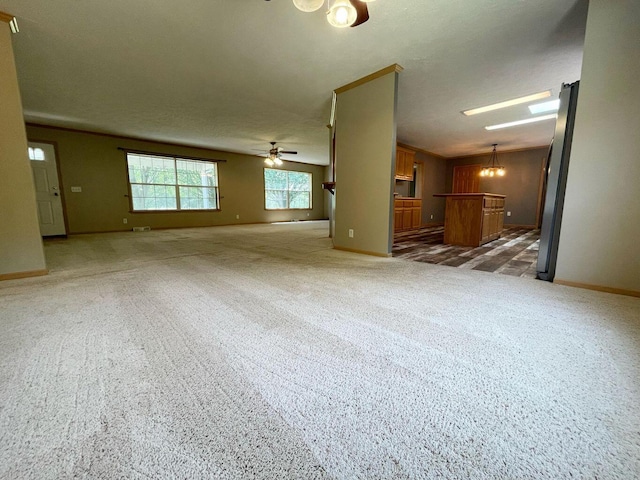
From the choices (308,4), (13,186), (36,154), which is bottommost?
(13,186)

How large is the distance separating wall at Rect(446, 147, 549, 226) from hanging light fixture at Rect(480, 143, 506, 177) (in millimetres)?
102

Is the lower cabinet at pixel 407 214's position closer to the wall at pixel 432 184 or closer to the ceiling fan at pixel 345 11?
the wall at pixel 432 184

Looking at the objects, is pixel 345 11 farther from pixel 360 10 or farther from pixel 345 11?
pixel 360 10

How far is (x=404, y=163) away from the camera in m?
6.53

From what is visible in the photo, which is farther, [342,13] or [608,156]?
[608,156]

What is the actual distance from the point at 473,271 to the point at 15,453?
Answer: 327 cm

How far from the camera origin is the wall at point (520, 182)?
7508 millimetres

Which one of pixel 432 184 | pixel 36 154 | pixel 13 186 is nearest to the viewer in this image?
pixel 13 186

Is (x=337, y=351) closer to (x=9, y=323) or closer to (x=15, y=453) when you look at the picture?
(x=15, y=453)

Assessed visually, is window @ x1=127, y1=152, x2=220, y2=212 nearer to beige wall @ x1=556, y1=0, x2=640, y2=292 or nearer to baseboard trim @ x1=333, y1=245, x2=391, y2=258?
baseboard trim @ x1=333, y1=245, x2=391, y2=258

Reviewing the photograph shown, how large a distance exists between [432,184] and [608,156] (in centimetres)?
675

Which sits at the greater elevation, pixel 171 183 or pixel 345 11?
pixel 345 11

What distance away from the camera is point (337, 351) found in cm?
125

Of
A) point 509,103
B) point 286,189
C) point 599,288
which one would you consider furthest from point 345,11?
point 286,189
